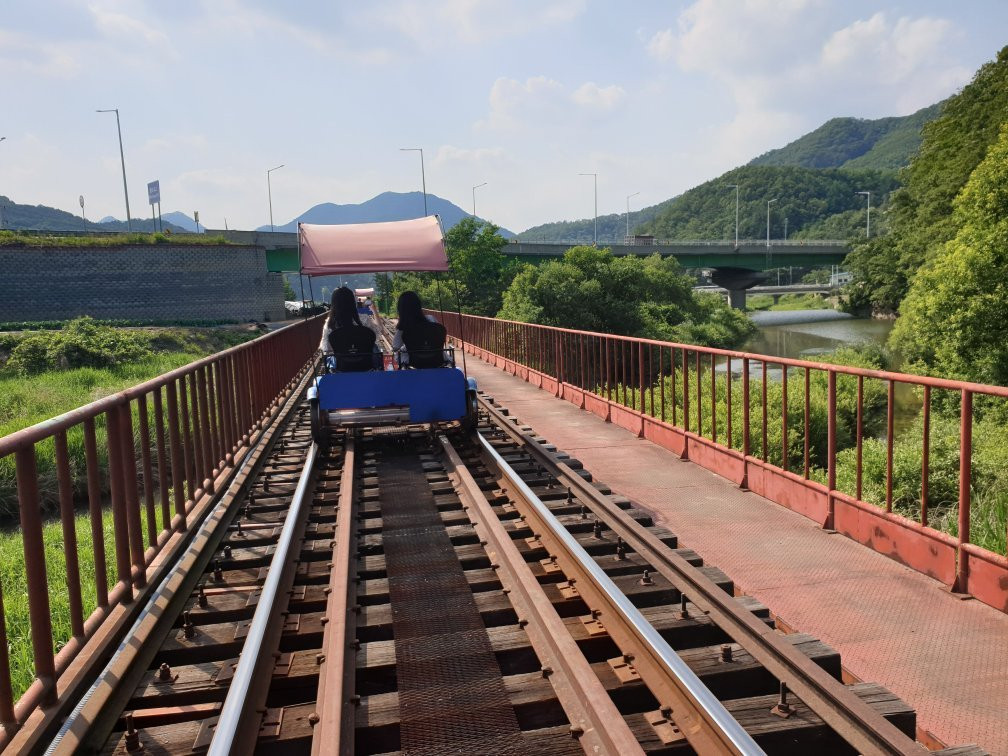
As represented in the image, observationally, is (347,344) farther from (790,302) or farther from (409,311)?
(790,302)

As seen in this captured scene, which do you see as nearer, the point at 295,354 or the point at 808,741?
the point at 808,741

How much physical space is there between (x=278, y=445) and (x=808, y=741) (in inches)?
313

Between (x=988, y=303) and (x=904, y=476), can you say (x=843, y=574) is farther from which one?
(x=988, y=303)

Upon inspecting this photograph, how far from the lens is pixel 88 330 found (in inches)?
1337

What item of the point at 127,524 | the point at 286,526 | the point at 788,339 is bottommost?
the point at 788,339

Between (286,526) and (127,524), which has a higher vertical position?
(127,524)

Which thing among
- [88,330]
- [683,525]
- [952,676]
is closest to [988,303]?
[683,525]

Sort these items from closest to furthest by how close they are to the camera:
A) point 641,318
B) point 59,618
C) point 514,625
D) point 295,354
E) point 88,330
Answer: point 514,625
point 59,618
point 295,354
point 88,330
point 641,318

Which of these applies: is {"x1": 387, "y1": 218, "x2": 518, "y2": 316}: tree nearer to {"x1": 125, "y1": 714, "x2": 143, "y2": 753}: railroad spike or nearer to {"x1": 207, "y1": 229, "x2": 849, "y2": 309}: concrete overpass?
{"x1": 207, "y1": 229, "x2": 849, "y2": 309}: concrete overpass

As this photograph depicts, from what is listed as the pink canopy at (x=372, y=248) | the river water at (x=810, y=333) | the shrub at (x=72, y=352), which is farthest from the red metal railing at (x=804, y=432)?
the river water at (x=810, y=333)

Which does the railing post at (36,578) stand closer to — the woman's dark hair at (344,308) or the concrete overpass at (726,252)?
the woman's dark hair at (344,308)

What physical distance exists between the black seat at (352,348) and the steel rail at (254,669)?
164 inches

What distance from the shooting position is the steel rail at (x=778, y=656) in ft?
9.36

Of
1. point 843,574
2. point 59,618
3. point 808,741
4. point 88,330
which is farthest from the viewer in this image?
point 88,330
